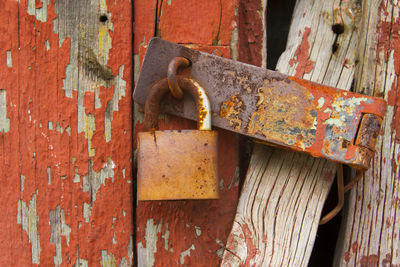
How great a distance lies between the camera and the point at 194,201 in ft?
2.43

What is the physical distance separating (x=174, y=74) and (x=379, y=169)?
485 mm

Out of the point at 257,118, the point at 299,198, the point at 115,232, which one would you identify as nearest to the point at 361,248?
the point at 299,198

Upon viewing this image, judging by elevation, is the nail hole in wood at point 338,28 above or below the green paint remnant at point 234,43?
above

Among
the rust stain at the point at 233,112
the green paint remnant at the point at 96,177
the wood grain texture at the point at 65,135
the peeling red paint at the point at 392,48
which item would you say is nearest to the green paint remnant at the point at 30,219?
the wood grain texture at the point at 65,135

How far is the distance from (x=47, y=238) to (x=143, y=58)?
0.42 m

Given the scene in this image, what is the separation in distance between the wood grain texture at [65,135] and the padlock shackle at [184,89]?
8 cm

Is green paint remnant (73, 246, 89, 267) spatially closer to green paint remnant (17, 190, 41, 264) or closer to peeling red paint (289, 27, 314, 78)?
green paint remnant (17, 190, 41, 264)

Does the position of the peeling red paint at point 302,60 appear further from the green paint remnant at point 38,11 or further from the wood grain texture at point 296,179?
the green paint remnant at point 38,11

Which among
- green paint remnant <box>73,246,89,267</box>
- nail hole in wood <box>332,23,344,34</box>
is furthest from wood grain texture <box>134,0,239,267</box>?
nail hole in wood <box>332,23,344,34</box>

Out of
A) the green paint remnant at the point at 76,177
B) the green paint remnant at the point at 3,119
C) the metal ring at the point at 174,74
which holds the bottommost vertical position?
the green paint remnant at the point at 76,177

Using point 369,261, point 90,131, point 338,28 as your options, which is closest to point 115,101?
point 90,131

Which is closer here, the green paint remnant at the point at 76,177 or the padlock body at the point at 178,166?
the padlock body at the point at 178,166

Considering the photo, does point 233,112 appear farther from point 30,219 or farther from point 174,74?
point 30,219

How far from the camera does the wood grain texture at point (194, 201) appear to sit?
0.73 meters
